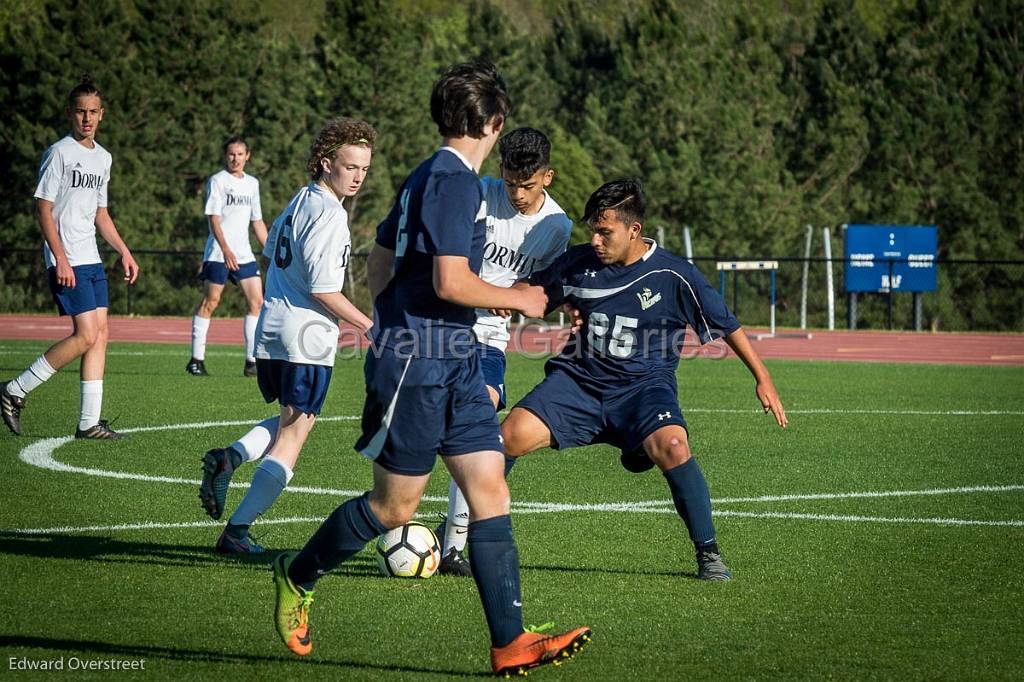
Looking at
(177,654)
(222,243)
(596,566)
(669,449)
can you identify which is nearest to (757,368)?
(669,449)

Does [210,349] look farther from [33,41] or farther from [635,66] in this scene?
[635,66]

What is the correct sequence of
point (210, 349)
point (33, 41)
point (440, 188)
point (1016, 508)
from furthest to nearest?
point (33, 41), point (210, 349), point (1016, 508), point (440, 188)

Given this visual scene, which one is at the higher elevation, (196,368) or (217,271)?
(217,271)

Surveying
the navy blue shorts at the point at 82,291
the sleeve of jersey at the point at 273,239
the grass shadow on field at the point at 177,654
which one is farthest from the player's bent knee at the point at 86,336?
the grass shadow on field at the point at 177,654

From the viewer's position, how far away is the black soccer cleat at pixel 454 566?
6.48m

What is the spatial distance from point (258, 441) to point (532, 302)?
8.30ft

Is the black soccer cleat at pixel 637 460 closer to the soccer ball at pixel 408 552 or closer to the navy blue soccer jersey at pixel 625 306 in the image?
the navy blue soccer jersey at pixel 625 306

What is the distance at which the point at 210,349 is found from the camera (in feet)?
67.1

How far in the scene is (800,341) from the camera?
25.0 meters

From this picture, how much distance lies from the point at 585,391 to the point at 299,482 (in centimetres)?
267

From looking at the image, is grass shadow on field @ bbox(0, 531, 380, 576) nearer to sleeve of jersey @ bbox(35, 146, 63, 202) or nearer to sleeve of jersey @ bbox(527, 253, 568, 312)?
sleeve of jersey @ bbox(527, 253, 568, 312)

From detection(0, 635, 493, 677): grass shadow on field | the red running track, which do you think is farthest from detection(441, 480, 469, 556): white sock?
the red running track

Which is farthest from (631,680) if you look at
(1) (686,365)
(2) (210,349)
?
(2) (210,349)

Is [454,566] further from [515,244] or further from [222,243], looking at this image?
[222,243]
